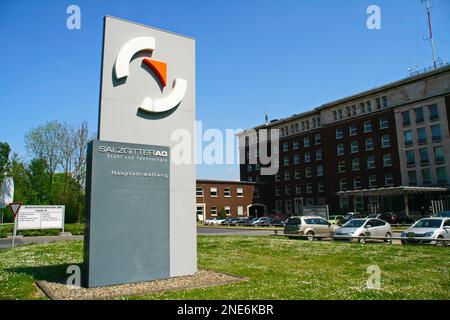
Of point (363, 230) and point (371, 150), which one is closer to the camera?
point (363, 230)

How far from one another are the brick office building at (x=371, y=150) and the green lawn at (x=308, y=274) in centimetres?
3264

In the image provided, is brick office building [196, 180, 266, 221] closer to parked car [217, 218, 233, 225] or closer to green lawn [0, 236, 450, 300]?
parked car [217, 218, 233, 225]

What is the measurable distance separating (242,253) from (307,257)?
310 cm

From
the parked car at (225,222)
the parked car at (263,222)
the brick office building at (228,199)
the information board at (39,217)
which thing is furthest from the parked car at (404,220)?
the brick office building at (228,199)

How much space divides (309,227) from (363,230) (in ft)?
11.8

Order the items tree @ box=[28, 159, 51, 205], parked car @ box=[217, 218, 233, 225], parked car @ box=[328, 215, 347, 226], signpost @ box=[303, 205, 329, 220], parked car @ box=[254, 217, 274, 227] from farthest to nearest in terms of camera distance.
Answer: parked car @ box=[217, 218, 233, 225]
parked car @ box=[254, 217, 274, 227]
tree @ box=[28, 159, 51, 205]
parked car @ box=[328, 215, 347, 226]
signpost @ box=[303, 205, 329, 220]

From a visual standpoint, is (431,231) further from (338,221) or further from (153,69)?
(338,221)

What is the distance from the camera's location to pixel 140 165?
10023 millimetres

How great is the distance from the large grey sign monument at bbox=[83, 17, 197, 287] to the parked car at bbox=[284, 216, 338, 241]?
14604mm

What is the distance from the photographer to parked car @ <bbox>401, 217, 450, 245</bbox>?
18.4 m

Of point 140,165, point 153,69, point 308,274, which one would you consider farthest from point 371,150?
point 140,165

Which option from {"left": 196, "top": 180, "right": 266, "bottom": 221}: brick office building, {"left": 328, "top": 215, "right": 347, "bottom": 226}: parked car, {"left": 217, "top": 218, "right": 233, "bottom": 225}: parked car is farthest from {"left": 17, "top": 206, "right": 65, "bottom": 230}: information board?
{"left": 196, "top": 180, "right": 266, "bottom": 221}: brick office building

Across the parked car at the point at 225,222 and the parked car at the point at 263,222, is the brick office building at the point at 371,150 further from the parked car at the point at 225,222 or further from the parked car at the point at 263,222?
the parked car at the point at 225,222
